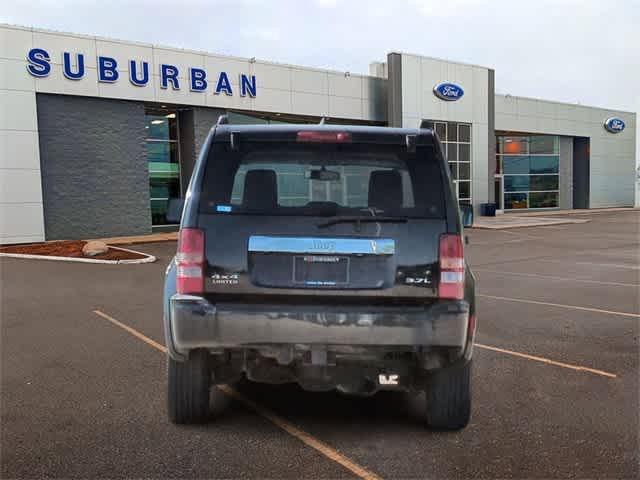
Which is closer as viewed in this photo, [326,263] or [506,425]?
[326,263]

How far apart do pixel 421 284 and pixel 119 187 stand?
69.2 ft

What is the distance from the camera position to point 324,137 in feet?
11.5

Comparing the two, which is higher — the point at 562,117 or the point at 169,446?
the point at 562,117

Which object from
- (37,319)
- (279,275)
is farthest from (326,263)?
(37,319)

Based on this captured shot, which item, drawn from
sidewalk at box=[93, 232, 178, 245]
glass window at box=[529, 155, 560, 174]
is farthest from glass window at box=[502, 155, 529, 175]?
sidewalk at box=[93, 232, 178, 245]

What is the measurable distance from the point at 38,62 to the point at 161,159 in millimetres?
6663

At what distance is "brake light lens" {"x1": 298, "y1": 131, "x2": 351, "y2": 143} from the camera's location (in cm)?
350

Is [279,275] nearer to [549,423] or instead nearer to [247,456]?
[247,456]

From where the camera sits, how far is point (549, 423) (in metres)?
3.96

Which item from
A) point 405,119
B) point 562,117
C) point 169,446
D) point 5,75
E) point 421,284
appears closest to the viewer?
point 421,284

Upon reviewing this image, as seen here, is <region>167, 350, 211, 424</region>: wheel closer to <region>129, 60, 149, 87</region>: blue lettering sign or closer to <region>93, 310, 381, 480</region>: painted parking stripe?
<region>93, 310, 381, 480</region>: painted parking stripe

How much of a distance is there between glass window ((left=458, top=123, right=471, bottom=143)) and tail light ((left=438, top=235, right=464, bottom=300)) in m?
30.9

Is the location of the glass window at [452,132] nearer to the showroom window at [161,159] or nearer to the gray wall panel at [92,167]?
the showroom window at [161,159]

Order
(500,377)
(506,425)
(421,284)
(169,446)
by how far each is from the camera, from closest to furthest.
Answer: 1. (421,284)
2. (169,446)
3. (506,425)
4. (500,377)
